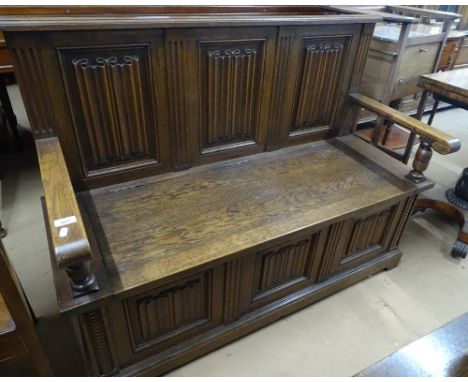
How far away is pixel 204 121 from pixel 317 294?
2.90ft

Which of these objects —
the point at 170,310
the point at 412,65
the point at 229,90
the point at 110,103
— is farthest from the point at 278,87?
the point at 412,65

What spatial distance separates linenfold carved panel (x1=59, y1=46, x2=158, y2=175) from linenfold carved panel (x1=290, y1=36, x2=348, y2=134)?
684mm

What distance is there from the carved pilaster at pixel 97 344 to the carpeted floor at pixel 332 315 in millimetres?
220

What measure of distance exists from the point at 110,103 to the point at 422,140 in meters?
1.21

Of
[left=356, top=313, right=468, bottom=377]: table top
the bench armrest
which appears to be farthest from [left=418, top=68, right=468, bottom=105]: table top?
[left=356, top=313, right=468, bottom=377]: table top

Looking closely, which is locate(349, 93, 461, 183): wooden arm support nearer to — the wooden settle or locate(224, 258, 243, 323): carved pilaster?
the wooden settle

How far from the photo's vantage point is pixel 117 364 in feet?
3.77

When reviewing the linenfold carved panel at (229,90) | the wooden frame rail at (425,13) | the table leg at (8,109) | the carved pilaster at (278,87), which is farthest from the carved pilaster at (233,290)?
the wooden frame rail at (425,13)

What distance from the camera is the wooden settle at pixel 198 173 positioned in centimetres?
103

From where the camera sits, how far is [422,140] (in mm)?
1447

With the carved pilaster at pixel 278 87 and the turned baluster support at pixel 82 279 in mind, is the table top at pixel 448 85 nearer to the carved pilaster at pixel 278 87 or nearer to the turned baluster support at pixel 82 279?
the carved pilaster at pixel 278 87

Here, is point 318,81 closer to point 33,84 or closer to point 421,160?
point 421,160

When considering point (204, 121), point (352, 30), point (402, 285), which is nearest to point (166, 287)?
point (204, 121)

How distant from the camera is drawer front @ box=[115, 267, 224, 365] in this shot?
109cm
